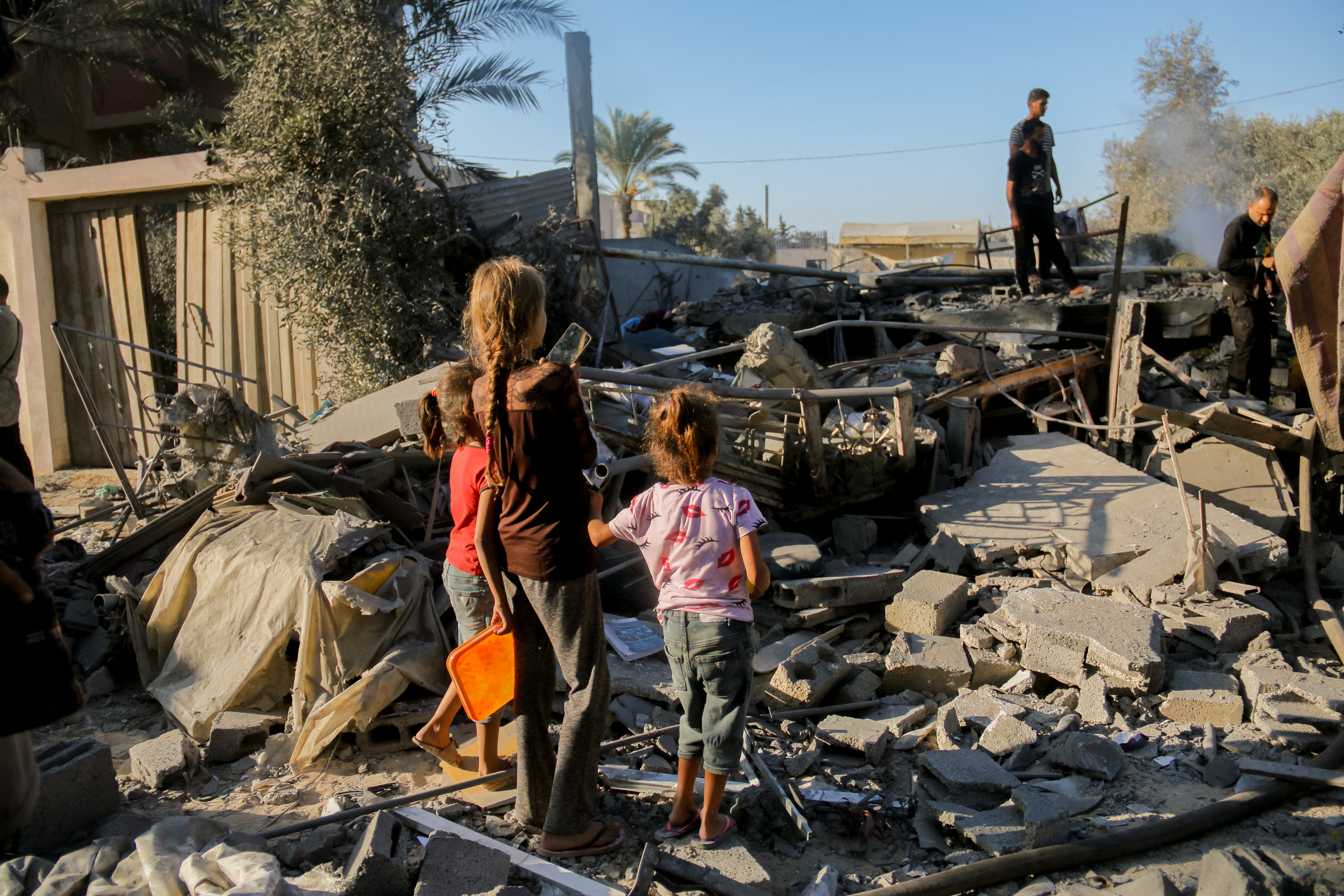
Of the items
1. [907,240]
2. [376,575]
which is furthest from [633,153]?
[376,575]

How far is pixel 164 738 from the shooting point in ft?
11.8

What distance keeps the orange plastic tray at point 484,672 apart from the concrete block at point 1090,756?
2238 mm

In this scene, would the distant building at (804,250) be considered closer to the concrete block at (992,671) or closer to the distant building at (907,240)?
the distant building at (907,240)

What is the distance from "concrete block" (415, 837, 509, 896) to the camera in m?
2.51

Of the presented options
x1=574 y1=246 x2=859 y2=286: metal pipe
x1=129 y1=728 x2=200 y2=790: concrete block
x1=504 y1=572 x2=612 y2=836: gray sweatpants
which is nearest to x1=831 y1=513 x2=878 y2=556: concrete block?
x1=504 y1=572 x2=612 y2=836: gray sweatpants

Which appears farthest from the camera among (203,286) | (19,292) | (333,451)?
(19,292)

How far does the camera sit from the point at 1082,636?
13.6 feet

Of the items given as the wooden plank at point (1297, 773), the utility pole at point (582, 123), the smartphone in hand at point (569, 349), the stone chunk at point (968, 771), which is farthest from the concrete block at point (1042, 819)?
the utility pole at point (582, 123)

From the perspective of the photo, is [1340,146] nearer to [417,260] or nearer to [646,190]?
[646,190]

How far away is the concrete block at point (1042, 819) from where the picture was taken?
9.44 feet

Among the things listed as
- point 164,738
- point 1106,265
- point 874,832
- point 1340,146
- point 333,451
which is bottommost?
point 874,832

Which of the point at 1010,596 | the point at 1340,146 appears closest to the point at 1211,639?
the point at 1010,596

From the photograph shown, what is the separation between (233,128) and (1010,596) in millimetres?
8858

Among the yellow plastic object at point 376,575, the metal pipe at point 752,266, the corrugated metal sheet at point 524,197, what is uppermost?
the corrugated metal sheet at point 524,197
